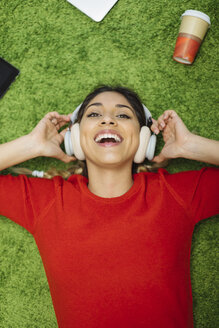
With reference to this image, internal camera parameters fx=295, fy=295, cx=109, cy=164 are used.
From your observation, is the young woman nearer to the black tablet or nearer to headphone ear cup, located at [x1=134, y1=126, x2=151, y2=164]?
headphone ear cup, located at [x1=134, y1=126, x2=151, y2=164]

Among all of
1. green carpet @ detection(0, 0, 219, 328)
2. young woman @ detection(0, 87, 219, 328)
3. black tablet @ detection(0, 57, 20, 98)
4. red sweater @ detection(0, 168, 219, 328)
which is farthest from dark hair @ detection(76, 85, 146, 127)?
black tablet @ detection(0, 57, 20, 98)

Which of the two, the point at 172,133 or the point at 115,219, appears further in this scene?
the point at 172,133

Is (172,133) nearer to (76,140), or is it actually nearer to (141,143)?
(141,143)

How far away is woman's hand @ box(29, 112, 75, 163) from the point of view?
5.57 ft

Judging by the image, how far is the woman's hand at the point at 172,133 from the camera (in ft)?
5.35

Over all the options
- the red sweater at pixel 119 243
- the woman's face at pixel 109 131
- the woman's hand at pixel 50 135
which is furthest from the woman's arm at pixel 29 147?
the woman's face at pixel 109 131

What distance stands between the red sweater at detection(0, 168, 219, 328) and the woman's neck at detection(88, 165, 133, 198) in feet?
0.25

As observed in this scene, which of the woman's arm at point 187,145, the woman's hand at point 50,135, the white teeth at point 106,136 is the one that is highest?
the woman's arm at point 187,145

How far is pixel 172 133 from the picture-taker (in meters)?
1.75

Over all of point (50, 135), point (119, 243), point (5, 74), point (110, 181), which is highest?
point (5, 74)

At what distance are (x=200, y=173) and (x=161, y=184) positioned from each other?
22 cm

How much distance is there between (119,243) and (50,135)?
759mm

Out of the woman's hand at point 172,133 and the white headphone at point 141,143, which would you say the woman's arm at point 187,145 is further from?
the white headphone at point 141,143

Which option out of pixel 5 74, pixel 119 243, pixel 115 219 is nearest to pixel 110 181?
pixel 115 219
